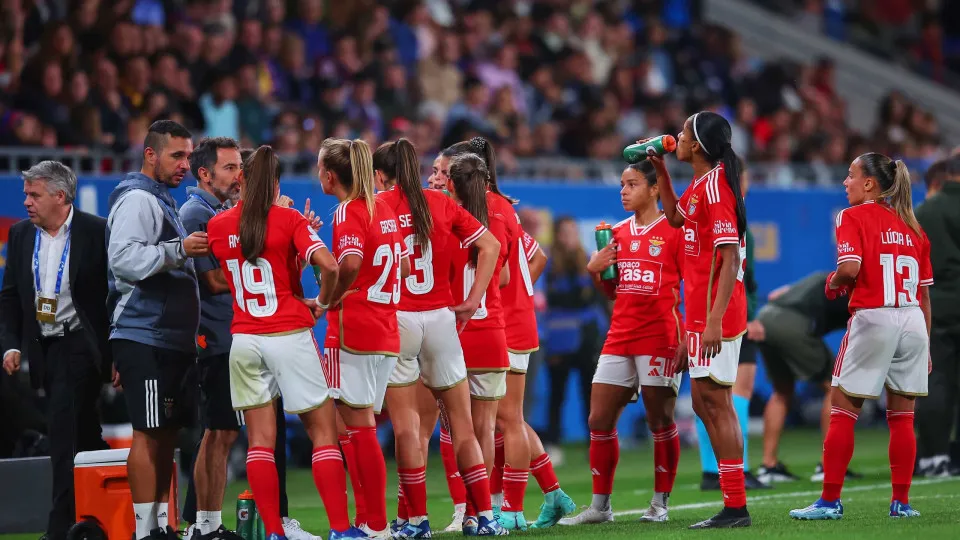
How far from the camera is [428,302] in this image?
25.0 ft

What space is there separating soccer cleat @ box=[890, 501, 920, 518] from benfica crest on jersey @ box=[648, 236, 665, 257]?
202 centimetres

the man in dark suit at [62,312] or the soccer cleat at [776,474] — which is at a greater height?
the man in dark suit at [62,312]

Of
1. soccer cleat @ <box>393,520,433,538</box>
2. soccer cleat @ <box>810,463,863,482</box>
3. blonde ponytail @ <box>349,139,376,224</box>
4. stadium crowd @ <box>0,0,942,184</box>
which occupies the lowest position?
soccer cleat @ <box>810,463,863,482</box>

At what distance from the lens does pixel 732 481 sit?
24.3 feet

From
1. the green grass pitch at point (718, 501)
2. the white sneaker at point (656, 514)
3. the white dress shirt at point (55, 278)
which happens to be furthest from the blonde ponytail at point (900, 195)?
the white dress shirt at point (55, 278)

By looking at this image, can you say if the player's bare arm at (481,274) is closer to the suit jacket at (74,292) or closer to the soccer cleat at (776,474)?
the suit jacket at (74,292)

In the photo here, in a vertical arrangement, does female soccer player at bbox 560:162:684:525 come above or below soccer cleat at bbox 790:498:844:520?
above

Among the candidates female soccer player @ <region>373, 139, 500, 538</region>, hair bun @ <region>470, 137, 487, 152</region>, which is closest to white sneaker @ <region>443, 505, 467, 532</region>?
female soccer player @ <region>373, 139, 500, 538</region>

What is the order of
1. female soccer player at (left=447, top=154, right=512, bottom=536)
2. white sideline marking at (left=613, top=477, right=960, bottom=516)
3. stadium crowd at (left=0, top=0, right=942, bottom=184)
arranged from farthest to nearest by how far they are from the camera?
stadium crowd at (left=0, top=0, right=942, bottom=184), white sideline marking at (left=613, top=477, right=960, bottom=516), female soccer player at (left=447, top=154, right=512, bottom=536)

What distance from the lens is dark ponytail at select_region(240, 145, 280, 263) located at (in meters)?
6.94

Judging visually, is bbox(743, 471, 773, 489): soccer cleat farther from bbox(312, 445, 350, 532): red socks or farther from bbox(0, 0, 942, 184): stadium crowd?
bbox(0, 0, 942, 184): stadium crowd

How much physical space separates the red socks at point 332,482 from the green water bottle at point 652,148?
2.31 m

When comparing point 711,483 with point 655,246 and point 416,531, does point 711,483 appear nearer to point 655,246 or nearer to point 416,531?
point 655,246

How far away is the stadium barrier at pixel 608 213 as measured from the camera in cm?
1158
